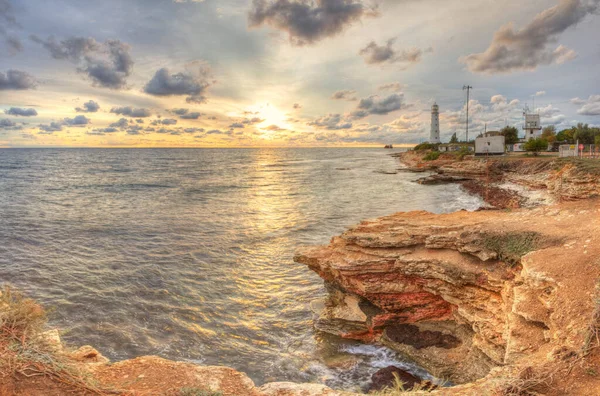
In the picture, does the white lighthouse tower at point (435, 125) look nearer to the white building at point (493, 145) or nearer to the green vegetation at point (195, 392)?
the white building at point (493, 145)

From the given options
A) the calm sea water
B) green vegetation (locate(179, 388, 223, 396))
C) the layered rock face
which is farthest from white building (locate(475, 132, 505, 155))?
green vegetation (locate(179, 388, 223, 396))

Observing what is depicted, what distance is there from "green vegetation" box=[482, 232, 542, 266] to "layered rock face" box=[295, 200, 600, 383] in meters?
0.03

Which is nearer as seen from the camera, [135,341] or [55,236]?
[135,341]

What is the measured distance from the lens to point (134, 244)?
2208 centimetres

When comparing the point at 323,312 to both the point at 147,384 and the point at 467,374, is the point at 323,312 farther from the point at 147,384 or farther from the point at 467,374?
the point at 147,384

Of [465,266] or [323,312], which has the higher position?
[465,266]

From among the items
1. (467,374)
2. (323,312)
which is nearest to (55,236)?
(323,312)

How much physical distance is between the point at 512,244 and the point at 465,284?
186 centimetres

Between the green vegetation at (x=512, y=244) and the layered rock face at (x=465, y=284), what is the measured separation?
0.09ft

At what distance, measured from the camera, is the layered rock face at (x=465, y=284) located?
736 cm

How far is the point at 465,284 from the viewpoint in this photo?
10336 millimetres

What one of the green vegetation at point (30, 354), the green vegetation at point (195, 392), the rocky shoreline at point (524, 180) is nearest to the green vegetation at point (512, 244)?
the green vegetation at point (195, 392)

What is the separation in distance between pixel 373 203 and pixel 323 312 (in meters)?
24.4

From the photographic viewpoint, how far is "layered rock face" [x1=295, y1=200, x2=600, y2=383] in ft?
24.2
